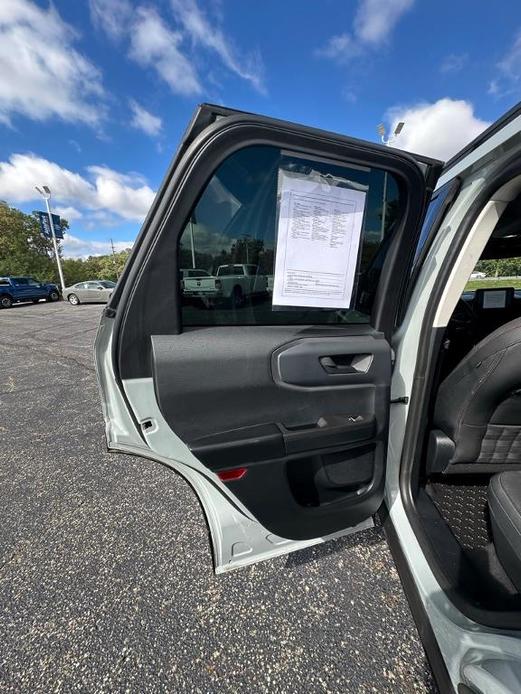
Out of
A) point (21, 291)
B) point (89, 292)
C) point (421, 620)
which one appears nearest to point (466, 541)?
point (421, 620)

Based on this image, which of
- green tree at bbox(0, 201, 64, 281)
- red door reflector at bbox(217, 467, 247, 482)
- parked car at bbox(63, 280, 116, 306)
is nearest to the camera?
red door reflector at bbox(217, 467, 247, 482)

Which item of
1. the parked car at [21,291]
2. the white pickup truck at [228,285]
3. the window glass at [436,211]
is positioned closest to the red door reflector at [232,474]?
the white pickup truck at [228,285]

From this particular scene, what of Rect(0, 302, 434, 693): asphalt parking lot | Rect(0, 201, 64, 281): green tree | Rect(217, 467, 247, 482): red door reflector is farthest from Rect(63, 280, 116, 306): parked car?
Rect(217, 467, 247, 482): red door reflector

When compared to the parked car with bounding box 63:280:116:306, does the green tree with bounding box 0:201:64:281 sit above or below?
above

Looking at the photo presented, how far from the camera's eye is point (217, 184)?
986 mm

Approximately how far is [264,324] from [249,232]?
0.34 metres

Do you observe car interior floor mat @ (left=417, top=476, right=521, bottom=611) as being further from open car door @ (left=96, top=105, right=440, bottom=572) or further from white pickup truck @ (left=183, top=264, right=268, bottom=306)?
white pickup truck @ (left=183, top=264, right=268, bottom=306)

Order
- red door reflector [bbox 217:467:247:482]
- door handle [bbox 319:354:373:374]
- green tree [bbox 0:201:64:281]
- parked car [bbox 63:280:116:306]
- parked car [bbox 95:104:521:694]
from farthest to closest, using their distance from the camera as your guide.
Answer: green tree [bbox 0:201:64:281] < parked car [bbox 63:280:116:306] < door handle [bbox 319:354:373:374] < red door reflector [bbox 217:467:247:482] < parked car [bbox 95:104:521:694]

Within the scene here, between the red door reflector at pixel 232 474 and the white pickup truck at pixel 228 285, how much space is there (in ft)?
2.01

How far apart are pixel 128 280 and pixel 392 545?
164 centimetres

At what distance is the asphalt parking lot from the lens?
122 cm

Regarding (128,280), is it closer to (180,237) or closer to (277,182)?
(180,237)

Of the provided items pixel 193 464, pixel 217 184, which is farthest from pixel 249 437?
pixel 217 184

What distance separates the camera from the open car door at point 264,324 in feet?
3.22
